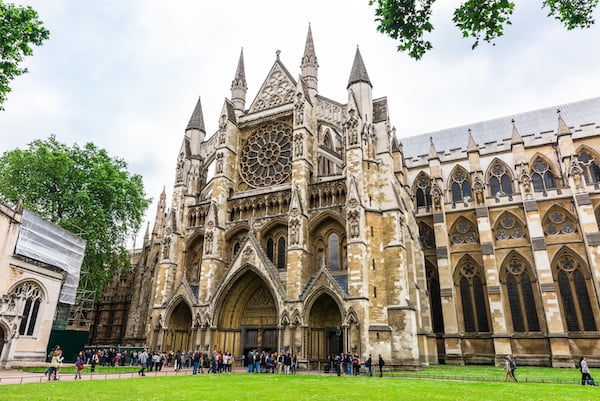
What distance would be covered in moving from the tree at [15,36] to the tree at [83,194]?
591 inches

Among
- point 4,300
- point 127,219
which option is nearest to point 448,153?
point 127,219

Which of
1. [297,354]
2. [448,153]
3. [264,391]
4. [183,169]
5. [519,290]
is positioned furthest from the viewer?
[448,153]

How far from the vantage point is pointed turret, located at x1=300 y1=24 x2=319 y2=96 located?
2919 centimetres

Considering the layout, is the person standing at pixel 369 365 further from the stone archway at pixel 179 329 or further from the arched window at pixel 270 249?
the stone archway at pixel 179 329

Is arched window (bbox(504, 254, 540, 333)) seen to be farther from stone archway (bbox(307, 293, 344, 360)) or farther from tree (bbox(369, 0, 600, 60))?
tree (bbox(369, 0, 600, 60))

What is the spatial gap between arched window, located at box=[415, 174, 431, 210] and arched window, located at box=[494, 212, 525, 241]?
5720mm

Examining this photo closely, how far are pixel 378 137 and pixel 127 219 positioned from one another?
20.1m

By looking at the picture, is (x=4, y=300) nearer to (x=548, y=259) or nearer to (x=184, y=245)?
(x=184, y=245)

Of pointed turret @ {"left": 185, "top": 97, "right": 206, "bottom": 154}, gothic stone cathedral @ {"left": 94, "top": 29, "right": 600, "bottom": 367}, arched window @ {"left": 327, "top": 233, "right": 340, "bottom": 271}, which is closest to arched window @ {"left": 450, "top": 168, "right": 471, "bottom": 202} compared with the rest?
gothic stone cathedral @ {"left": 94, "top": 29, "right": 600, "bottom": 367}

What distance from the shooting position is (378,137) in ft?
81.0

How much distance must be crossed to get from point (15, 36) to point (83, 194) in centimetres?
1573

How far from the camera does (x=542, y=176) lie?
3003 centimetres

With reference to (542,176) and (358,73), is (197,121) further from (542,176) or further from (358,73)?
(542,176)

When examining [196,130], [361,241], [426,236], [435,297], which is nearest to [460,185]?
[426,236]
